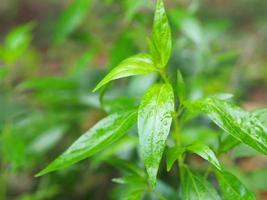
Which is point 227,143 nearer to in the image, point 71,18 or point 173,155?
point 173,155

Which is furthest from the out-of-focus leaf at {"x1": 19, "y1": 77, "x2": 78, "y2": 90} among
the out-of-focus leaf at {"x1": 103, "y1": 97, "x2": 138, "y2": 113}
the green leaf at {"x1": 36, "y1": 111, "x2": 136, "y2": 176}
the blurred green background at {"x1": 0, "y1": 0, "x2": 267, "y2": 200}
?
the green leaf at {"x1": 36, "y1": 111, "x2": 136, "y2": 176}

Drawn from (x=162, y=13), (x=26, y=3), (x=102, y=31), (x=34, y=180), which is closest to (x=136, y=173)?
(x=162, y=13)

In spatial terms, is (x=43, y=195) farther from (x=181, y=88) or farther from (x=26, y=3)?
(x=26, y=3)

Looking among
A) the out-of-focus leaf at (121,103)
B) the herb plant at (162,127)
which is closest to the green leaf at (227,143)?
the herb plant at (162,127)

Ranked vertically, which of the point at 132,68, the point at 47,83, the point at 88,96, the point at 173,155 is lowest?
the point at 88,96

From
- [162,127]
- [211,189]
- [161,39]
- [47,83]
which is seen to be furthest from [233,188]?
[47,83]

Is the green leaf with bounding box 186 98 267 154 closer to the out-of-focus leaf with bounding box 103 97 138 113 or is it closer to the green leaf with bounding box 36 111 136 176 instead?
the green leaf with bounding box 36 111 136 176
